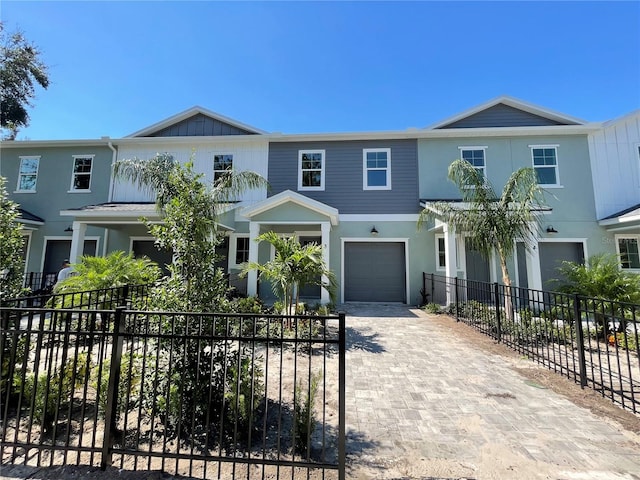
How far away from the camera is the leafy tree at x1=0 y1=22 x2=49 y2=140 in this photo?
14773 millimetres

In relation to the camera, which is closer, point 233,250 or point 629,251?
point 629,251

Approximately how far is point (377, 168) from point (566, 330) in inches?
311

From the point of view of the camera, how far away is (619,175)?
427 inches

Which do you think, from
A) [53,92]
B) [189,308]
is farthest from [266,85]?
[53,92]

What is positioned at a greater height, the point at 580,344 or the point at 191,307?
the point at 191,307

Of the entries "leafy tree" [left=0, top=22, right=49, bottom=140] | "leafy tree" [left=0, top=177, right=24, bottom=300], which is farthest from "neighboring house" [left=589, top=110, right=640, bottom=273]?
"leafy tree" [left=0, top=22, right=49, bottom=140]

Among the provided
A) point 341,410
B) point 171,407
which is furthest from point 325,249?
point 341,410

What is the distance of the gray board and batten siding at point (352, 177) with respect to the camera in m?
11.4

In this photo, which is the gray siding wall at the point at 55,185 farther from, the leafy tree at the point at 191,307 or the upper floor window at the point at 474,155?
the upper floor window at the point at 474,155

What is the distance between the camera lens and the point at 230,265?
11.5 m

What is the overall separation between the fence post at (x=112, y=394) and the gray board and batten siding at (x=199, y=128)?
1185 cm

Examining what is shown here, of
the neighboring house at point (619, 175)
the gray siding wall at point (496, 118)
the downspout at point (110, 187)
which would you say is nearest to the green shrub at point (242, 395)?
the downspout at point (110, 187)

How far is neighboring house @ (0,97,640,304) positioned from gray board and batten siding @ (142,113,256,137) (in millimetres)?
50

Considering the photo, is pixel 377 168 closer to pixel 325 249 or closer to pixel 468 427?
pixel 325 249
